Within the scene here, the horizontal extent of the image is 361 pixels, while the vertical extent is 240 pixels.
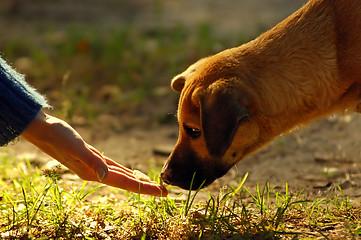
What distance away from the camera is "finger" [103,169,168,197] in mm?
3393

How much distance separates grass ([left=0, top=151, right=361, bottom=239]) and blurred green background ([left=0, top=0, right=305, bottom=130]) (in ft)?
7.19

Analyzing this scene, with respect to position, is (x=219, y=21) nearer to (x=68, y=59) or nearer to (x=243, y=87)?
(x=68, y=59)

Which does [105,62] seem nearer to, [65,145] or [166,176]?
[166,176]

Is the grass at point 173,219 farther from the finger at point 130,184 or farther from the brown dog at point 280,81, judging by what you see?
the brown dog at point 280,81

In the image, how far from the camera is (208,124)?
10.1ft

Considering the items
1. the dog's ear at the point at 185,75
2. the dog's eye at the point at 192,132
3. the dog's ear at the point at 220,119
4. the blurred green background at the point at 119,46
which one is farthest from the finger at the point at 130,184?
the blurred green background at the point at 119,46

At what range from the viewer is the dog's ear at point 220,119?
3.06m

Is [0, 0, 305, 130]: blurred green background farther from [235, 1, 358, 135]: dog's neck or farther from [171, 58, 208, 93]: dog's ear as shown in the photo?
[235, 1, 358, 135]: dog's neck

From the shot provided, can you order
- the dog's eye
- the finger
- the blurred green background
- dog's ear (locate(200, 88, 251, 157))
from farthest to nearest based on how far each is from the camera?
the blurred green background, the dog's eye, the finger, dog's ear (locate(200, 88, 251, 157))

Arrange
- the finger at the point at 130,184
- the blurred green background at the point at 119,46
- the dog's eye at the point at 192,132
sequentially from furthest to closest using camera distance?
the blurred green background at the point at 119,46
the dog's eye at the point at 192,132
the finger at the point at 130,184

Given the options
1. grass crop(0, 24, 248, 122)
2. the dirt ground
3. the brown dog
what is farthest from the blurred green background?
the brown dog

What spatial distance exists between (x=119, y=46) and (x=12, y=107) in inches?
186

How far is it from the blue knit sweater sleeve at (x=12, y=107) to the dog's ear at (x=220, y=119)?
3.78ft

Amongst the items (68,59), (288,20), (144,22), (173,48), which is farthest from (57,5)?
(288,20)
